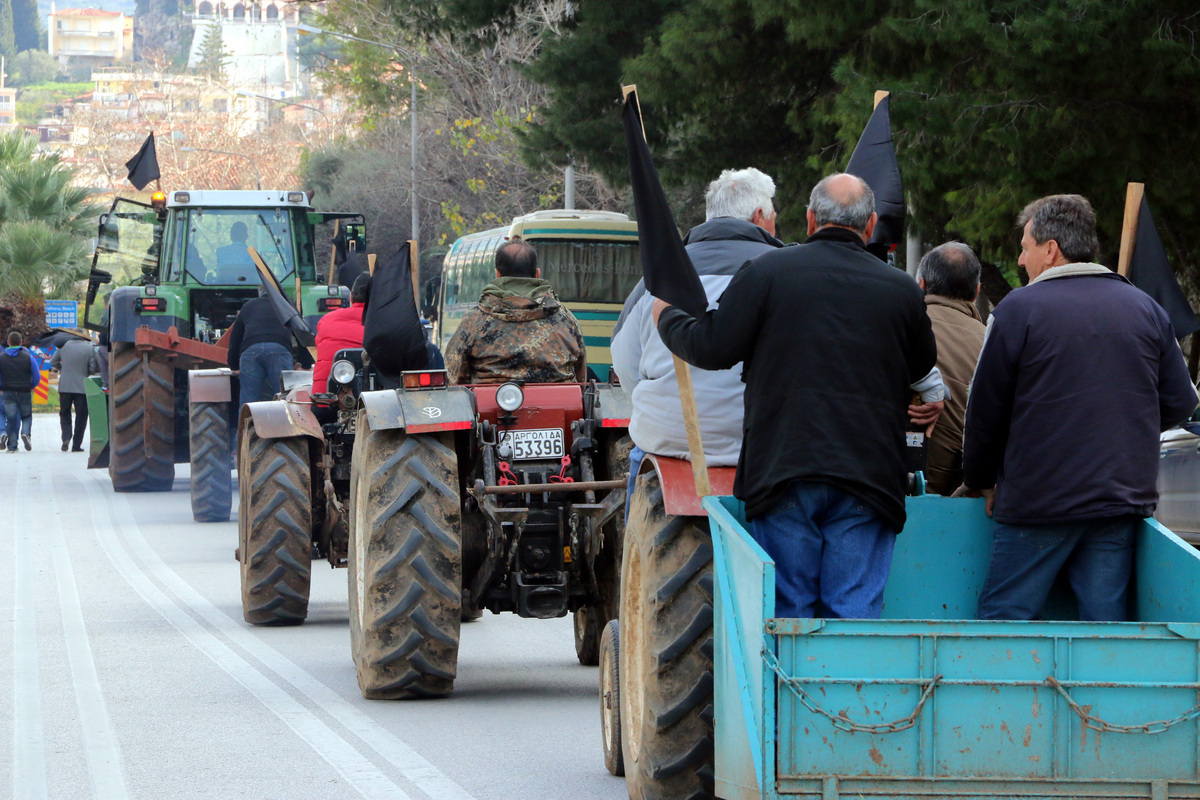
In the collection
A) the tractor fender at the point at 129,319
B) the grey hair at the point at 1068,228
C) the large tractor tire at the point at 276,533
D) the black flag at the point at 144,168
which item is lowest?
the large tractor tire at the point at 276,533

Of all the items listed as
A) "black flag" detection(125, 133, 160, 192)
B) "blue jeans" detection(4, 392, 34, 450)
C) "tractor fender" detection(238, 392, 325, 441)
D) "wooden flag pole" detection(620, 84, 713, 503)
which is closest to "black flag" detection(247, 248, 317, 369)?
"tractor fender" detection(238, 392, 325, 441)

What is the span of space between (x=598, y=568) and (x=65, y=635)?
12.7 ft

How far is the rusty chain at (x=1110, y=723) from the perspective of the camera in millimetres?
4492

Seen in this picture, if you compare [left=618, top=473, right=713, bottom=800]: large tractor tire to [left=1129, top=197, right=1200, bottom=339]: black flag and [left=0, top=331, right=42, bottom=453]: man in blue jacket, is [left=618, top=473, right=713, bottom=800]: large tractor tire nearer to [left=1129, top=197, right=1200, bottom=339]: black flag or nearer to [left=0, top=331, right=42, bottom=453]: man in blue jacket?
[left=1129, top=197, right=1200, bottom=339]: black flag

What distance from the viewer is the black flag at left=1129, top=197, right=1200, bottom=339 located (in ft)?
21.9

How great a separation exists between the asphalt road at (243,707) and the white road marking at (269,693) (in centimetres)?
1

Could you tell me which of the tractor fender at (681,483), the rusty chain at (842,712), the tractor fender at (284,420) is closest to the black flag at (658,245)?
the tractor fender at (681,483)

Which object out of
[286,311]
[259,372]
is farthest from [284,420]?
[259,372]

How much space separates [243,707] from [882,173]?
151 inches

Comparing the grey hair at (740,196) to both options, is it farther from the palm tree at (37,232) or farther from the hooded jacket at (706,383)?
the palm tree at (37,232)

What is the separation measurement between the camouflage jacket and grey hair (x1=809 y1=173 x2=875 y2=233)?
3050 millimetres

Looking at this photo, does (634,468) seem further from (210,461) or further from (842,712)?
(210,461)

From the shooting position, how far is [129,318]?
1959 centimetres

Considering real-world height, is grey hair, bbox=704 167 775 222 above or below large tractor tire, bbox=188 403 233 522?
above
